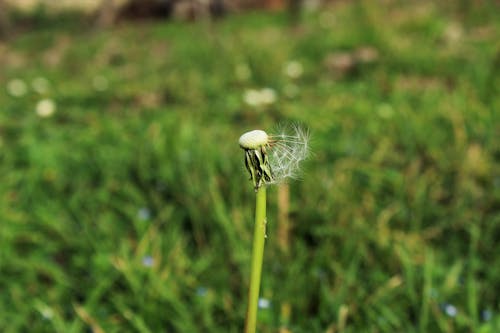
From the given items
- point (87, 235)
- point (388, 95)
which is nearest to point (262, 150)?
point (87, 235)

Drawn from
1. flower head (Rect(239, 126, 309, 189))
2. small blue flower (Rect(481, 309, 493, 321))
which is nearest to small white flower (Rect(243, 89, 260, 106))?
small blue flower (Rect(481, 309, 493, 321))

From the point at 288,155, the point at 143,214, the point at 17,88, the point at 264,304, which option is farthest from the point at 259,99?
the point at 288,155

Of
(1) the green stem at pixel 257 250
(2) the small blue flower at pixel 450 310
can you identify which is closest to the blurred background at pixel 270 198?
(2) the small blue flower at pixel 450 310

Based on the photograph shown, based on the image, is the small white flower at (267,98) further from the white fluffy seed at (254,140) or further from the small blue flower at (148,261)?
the white fluffy seed at (254,140)

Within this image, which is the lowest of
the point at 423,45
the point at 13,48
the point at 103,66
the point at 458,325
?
the point at 458,325

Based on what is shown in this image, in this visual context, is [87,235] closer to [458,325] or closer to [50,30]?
[458,325]

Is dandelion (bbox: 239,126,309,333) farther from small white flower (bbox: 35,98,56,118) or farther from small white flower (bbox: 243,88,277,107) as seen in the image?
small white flower (bbox: 35,98,56,118)

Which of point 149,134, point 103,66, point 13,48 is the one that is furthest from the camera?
point 13,48

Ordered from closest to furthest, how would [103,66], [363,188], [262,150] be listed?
[262,150] < [363,188] < [103,66]
